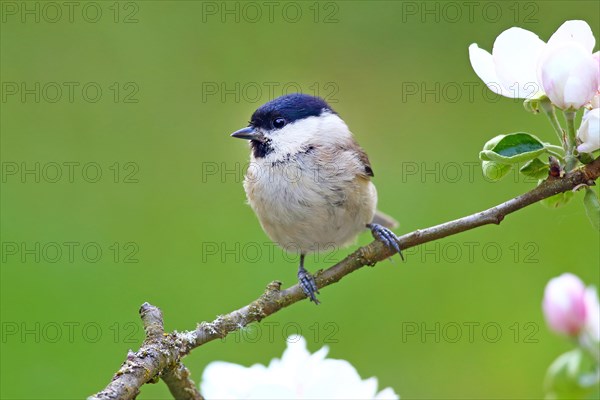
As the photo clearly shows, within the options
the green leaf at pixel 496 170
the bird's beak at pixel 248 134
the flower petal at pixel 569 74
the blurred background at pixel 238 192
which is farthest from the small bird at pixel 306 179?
the flower petal at pixel 569 74

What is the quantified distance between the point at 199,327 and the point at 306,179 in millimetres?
700

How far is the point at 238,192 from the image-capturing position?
2465 millimetres

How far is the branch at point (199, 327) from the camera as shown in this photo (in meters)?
0.69

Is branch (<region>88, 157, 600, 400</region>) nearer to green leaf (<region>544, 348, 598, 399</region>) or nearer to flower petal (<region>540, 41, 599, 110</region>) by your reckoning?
flower petal (<region>540, 41, 599, 110</region>)

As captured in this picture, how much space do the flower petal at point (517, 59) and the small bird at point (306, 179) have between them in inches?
29.7

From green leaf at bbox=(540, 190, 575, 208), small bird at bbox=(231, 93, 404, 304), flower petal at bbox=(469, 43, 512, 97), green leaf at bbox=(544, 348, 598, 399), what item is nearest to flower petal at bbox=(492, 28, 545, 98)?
flower petal at bbox=(469, 43, 512, 97)

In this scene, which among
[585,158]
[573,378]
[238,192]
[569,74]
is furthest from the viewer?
[238,192]

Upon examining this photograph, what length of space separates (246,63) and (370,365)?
1196 millimetres

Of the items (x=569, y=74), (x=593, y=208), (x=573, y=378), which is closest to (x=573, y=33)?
(x=569, y=74)

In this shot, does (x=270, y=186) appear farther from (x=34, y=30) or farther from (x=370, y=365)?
(x=34, y=30)

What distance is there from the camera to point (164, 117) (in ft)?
8.88

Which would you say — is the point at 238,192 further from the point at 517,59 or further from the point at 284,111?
the point at 517,59

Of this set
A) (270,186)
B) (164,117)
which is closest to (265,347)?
(270,186)

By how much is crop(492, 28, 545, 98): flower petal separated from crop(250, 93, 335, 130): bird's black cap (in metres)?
0.94
